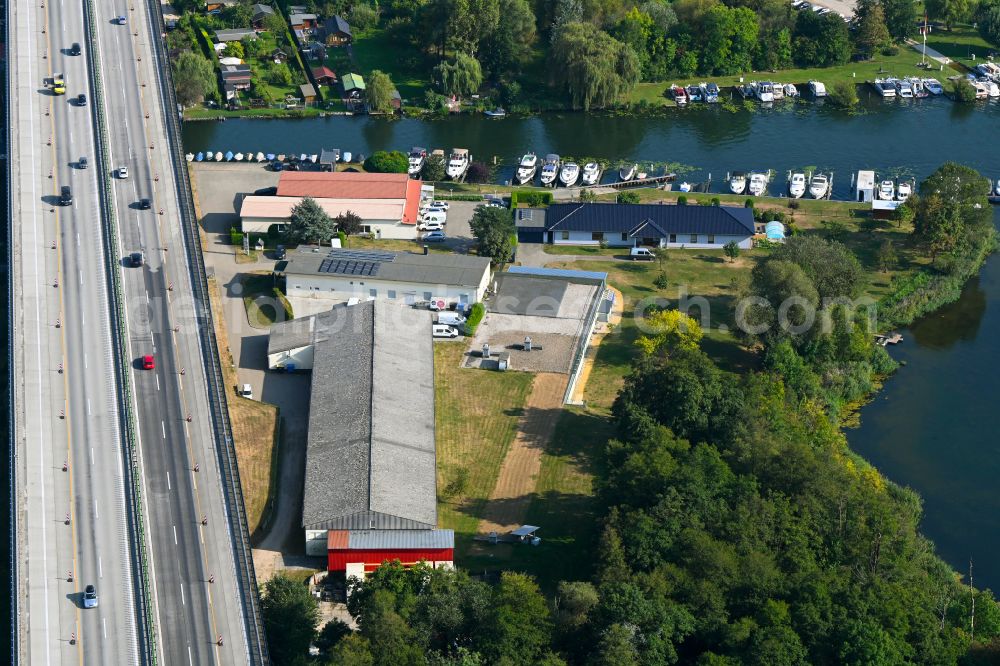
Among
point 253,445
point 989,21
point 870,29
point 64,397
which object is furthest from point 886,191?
point 64,397

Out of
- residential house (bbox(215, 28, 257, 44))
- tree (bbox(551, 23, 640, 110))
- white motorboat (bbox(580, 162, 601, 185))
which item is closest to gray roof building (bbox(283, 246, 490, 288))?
white motorboat (bbox(580, 162, 601, 185))

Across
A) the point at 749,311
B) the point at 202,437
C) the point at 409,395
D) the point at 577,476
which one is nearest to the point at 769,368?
the point at 749,311

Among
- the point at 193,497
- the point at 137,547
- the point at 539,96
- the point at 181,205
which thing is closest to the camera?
the point at 137,547

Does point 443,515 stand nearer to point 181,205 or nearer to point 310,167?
point 181,205

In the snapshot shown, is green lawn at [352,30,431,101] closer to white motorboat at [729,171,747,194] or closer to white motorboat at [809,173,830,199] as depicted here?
white motorboat at [729,171,747,194]

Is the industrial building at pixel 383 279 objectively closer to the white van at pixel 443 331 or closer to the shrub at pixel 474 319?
the shrub at pixel 474 319

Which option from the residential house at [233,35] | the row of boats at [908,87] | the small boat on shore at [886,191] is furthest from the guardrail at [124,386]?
the row of boats at [908,87]
